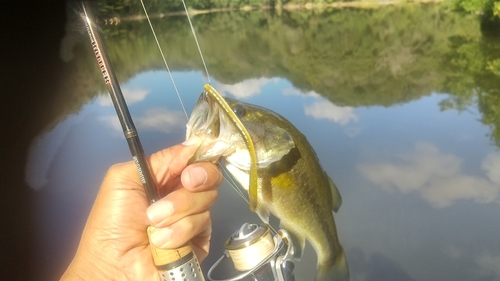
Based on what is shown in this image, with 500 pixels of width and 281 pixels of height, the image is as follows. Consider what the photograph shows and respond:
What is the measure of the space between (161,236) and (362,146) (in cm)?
673

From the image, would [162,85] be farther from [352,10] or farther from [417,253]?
[352,10]

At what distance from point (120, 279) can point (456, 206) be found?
5.37 metres

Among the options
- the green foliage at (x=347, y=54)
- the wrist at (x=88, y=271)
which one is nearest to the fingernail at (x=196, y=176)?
the wrist at (x=88, y=271)

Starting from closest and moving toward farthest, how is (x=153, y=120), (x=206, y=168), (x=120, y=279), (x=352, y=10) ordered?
(x=206, y=168) → (x=120, y=279) → (x=153, y=120) → (x=352, y=10)

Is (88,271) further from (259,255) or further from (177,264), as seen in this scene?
(259,255)

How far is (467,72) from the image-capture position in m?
13.2

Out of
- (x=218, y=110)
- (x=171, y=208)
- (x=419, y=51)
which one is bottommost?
(x=419, y=51)

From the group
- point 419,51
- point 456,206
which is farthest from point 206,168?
point 419,51

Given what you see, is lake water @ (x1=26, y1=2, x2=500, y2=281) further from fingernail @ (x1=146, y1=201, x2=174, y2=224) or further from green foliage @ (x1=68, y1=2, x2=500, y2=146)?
fingernail @ (x1=146, y1=201, x2=174, y2=224)

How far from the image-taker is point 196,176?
1726 mm

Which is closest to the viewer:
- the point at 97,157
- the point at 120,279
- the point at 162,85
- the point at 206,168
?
the point at 206,168

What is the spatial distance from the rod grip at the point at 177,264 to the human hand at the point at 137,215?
62 millimetres

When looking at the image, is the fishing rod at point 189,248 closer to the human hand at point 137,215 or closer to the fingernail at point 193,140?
the human hand at point 137,215

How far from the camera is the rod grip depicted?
1528mm
